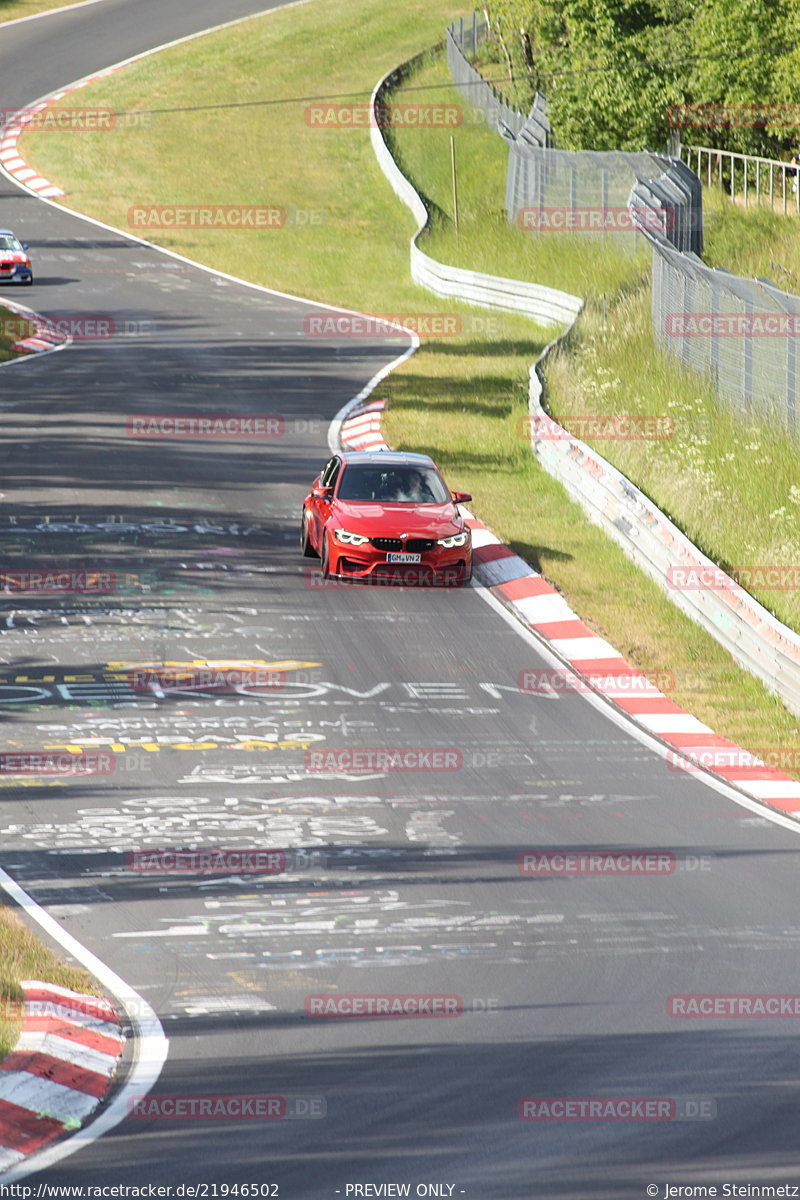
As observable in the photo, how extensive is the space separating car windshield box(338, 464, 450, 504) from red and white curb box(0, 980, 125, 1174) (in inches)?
466

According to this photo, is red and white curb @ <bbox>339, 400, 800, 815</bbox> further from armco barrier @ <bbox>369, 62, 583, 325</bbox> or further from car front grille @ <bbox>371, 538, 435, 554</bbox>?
armco barrier @ <bbox>369, 62, 583, 325</bbox>

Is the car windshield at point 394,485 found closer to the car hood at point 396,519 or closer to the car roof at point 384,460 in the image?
the car roof at point 384,460

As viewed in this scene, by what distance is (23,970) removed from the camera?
9.77 m

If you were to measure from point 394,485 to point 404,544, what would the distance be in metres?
1.47

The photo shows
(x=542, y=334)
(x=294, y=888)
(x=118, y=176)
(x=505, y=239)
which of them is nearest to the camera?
(x=294, y=888)

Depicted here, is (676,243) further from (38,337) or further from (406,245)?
(406,245)

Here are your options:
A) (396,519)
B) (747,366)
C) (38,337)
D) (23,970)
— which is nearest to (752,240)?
(747,366)

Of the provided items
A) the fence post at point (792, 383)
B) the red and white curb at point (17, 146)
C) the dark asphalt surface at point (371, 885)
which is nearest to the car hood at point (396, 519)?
the dark asphalt surface at point (371, 885)

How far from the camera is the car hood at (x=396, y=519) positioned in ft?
65.3

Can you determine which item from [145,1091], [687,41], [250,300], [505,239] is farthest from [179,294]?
[145,1091]

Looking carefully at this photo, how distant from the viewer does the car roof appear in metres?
21.3

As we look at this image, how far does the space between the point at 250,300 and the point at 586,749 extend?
98.8 ft

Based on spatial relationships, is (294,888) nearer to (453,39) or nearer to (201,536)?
(201,536)

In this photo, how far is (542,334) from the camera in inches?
1483
